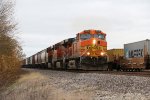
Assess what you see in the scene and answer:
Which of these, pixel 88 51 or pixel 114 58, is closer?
pixel 88 51

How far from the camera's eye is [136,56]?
3819 centimetres

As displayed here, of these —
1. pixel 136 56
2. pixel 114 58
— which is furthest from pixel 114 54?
pixel 136 56

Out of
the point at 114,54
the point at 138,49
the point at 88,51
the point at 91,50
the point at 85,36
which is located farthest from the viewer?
the point at 114,54

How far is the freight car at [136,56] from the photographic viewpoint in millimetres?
A: 35844

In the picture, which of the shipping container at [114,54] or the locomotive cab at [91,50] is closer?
the locomotive cab at [91,50]

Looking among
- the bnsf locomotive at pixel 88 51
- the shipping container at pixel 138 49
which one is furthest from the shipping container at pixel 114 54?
the bnsf locomotive at pixel 88 51

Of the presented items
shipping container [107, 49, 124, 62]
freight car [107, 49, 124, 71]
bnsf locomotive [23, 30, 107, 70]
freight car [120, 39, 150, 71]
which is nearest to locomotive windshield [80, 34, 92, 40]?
bnsf locomotive [23, 30, 107, 70]

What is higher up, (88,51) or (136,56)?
(88,51)

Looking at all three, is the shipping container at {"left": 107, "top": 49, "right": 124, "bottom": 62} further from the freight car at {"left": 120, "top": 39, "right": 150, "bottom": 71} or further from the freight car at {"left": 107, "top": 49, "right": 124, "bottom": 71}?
the freight car at {"left": 120, "top": 39, "right": 150, "bottom": 71}

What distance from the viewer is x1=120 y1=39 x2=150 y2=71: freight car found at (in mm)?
35844

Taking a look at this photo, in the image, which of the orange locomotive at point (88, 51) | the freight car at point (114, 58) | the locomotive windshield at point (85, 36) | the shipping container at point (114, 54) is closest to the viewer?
the orange locomotive at point (88, 51)

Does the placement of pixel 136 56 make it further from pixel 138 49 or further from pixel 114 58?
pixel 114 58

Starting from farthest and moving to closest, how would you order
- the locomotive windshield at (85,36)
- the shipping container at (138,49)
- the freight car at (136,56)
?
the shipping container at (138,49), the freight car at (136,56), the locomotive windshield at (85,36)

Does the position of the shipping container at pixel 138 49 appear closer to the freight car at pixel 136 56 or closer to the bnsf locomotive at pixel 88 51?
the freight car at pixel 136 56
